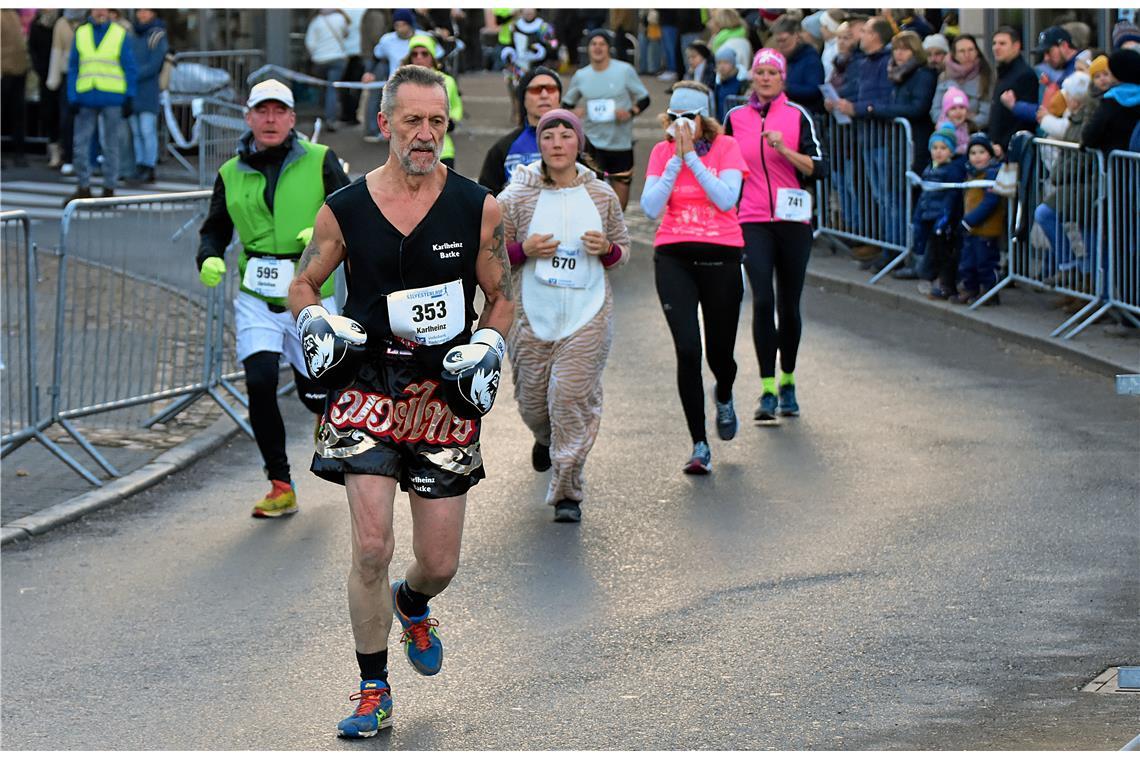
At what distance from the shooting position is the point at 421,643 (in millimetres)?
6496

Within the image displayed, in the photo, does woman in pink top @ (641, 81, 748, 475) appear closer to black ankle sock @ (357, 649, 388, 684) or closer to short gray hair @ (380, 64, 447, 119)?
short gray hair @ (380, 64, 447, 119)

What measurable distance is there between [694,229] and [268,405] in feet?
7.35

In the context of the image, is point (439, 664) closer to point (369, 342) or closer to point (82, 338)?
point (369, 342)

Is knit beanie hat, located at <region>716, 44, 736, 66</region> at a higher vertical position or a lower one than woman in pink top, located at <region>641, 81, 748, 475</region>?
higher

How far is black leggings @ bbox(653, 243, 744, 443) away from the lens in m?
9.78

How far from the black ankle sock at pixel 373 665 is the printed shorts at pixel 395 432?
0.52 m

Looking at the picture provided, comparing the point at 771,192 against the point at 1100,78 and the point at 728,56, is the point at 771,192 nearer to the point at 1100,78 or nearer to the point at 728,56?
the point at 1100,78

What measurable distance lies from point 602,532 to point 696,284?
1.64 metres

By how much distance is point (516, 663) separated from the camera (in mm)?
6828

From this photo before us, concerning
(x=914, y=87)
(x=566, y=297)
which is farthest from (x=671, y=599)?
(x=914, y=87)

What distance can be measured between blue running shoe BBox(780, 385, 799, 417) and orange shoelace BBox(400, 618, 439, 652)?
16.7ft

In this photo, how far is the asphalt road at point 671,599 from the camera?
618cm

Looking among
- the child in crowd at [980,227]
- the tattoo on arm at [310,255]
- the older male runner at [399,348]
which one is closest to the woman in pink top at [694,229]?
the older male runner at [399,348]

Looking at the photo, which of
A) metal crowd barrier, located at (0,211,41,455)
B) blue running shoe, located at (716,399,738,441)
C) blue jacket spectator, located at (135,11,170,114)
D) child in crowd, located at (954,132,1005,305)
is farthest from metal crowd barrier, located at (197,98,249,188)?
blue running shoe, located at (716,399,738,441)
